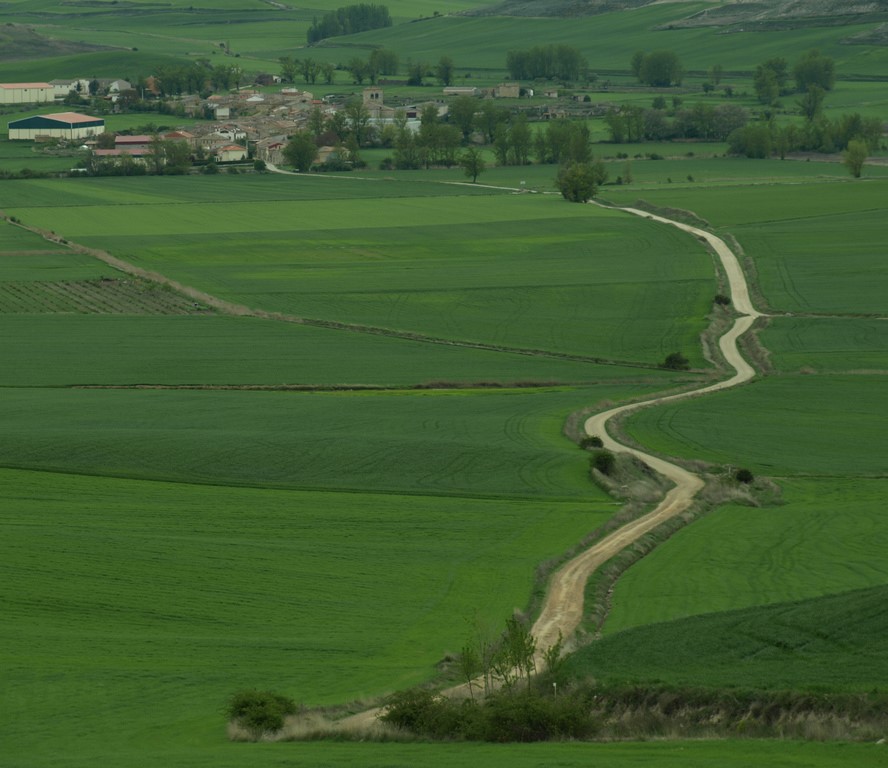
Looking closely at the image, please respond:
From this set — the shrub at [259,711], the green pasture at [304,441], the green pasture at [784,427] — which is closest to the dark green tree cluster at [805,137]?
the green pasture at [784,427]

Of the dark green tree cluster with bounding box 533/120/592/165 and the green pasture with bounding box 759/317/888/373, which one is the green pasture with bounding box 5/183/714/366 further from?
the dark green tree cluster with bounding box 533/120/592/165

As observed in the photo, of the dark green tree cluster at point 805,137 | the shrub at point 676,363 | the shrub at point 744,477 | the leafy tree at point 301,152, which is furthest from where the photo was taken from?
the dark green tree cluster at point 805,137

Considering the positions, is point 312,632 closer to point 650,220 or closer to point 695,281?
point 695,281

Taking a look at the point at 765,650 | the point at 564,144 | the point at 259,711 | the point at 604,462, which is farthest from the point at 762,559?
the point at 564,144

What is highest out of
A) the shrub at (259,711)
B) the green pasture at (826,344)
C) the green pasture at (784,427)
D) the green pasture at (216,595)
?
the shrub at (259,711)

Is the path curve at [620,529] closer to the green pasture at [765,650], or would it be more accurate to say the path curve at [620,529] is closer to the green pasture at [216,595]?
the green pasture at [216,595]
